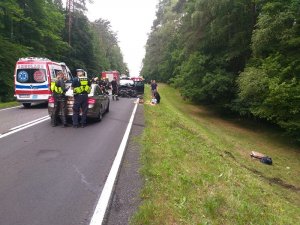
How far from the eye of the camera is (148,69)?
81.1 metres

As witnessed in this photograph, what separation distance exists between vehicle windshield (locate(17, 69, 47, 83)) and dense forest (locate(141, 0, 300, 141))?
11.8 meters

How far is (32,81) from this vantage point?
2050 cm

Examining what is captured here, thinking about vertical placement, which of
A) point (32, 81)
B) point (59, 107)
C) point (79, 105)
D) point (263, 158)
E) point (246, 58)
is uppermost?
point (246, 58)

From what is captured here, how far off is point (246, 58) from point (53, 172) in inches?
992

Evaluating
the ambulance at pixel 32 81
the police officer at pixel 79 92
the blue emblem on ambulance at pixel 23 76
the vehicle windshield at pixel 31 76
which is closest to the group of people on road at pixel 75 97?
the police officer at pixel 79 92

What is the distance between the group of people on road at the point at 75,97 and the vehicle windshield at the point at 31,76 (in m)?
7.03

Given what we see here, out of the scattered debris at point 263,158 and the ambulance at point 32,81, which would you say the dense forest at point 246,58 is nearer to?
the scattered debris at point 263,158

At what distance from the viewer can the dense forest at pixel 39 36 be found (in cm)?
2981

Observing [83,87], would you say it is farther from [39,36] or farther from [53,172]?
[39,36]

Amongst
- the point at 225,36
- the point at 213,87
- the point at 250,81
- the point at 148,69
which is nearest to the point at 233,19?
the point at 225,36

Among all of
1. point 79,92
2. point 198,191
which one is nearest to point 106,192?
point 198,191

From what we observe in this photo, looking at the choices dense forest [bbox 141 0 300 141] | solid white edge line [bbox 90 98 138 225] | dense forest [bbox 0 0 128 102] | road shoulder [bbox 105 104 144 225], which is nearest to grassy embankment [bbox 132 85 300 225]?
road shoulder [bbox 105 104 144 225]

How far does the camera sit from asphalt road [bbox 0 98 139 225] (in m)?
5.59

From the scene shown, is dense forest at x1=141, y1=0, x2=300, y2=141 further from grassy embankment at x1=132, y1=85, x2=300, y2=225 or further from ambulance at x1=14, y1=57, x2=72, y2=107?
ambulance at x1=14, y1=57, x2=72, y2=107
